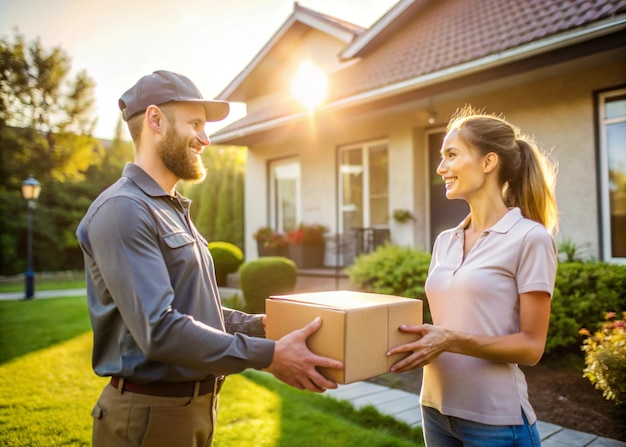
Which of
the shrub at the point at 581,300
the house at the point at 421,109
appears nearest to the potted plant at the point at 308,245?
the house at the point at 421,109

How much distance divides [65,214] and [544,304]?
2098 centimetres

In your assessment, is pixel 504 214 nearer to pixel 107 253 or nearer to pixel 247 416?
pixel 107 253

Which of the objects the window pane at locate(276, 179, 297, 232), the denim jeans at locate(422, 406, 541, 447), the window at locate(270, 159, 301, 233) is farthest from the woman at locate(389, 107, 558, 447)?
the window pane at locate(276, 179, 297, 232)

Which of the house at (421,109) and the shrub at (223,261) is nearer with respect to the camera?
the house at (421,109)

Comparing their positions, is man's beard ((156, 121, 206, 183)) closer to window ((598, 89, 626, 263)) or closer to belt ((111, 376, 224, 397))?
belt ((111, 376, 224, 397))

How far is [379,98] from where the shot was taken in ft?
23.9

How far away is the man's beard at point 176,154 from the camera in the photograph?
6.00 feet

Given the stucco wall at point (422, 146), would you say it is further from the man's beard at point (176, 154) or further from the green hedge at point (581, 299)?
the man's beard at point (176, 154)

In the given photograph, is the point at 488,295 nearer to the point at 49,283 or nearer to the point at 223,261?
the point at 223,261

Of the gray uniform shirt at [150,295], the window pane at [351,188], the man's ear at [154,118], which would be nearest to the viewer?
the gray uniform shirt at [150,295]

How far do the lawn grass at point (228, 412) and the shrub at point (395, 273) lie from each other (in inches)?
75.1

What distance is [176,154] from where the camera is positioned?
1.84 metres

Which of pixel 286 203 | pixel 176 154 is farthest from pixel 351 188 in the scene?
pixel 176 154

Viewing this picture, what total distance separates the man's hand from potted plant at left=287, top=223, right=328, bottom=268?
808 centimetres
